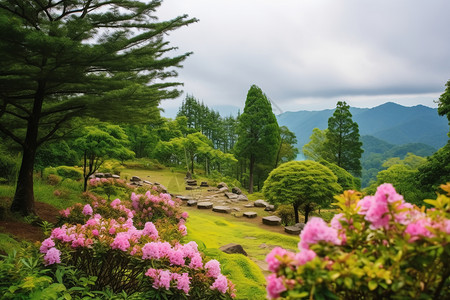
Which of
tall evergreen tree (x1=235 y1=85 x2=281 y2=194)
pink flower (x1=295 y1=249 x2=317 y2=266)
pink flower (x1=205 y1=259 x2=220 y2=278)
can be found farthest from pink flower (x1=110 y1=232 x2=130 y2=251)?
tall evergreen tree (x1=235 y1=85 x2=281 y2=194)

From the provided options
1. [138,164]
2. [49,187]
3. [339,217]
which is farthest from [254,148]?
[339,217]

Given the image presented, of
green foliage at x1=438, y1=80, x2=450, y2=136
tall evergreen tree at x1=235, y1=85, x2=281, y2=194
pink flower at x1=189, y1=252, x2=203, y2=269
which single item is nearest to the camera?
pink flower at x1=189, y1=252, x2=203, y2=269

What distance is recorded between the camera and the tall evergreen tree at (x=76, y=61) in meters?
4.07

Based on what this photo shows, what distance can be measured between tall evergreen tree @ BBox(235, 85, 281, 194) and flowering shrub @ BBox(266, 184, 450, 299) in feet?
68.1

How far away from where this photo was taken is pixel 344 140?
24453 mm

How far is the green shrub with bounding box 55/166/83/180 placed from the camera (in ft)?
31.0

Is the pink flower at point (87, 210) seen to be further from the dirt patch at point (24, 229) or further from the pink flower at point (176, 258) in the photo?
the pink flower at point (176, 258)

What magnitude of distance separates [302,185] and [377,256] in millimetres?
9696

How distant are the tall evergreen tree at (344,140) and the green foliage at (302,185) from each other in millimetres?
14407

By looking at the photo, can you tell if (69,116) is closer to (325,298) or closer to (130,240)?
(130,240)

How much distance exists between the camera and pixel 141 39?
200 inches

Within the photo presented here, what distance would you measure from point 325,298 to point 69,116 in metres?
6.10

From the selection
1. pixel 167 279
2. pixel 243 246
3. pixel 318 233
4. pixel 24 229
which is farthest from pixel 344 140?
pixel 318 233

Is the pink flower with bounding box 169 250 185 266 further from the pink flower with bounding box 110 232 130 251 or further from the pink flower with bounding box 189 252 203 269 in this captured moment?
the pink flower with bounding box 110 232 130 251
